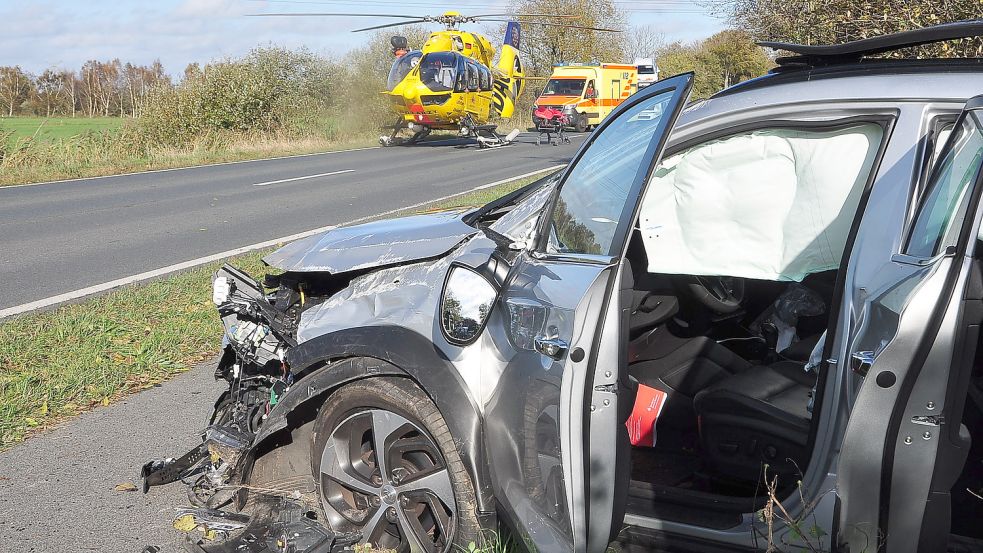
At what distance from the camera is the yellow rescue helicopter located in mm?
25891

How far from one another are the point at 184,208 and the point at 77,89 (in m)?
27.5

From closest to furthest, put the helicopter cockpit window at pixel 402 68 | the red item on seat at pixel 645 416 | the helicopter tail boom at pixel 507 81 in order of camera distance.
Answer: the red item on seat at pixel 645 416, the helicopter cockpit window at pixel 402 68, the helicopter tail boom at pixel 507 81

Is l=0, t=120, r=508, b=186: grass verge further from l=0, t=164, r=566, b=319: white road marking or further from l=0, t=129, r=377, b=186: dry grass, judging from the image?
l=0, t=164, r=566, b=319: white road marking

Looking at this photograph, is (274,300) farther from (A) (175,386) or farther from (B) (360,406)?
(A) (175,386)

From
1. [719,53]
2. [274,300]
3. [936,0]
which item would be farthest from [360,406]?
[719,53]

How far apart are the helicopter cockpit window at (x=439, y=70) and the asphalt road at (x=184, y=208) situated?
14.9ft

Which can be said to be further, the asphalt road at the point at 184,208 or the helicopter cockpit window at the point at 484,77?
the helicopter cockpit window at the point at 484,77

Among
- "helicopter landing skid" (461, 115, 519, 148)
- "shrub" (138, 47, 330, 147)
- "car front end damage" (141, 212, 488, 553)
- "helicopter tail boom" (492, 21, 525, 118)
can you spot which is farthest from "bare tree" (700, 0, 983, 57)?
"helicopter tail boom" (492, 21, 525, 118)

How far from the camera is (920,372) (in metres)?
1.90

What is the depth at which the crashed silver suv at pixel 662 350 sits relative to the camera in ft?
6.54

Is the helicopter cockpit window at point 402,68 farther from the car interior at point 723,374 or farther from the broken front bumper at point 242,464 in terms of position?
the car interior at point 723,374

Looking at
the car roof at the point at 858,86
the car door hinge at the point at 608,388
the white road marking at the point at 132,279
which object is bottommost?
the white road marking at the point at 132,279

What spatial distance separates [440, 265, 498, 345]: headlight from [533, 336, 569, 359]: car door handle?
31cm

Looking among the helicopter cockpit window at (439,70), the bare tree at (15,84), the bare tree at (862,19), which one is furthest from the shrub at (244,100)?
the bare tree at (862,19)
